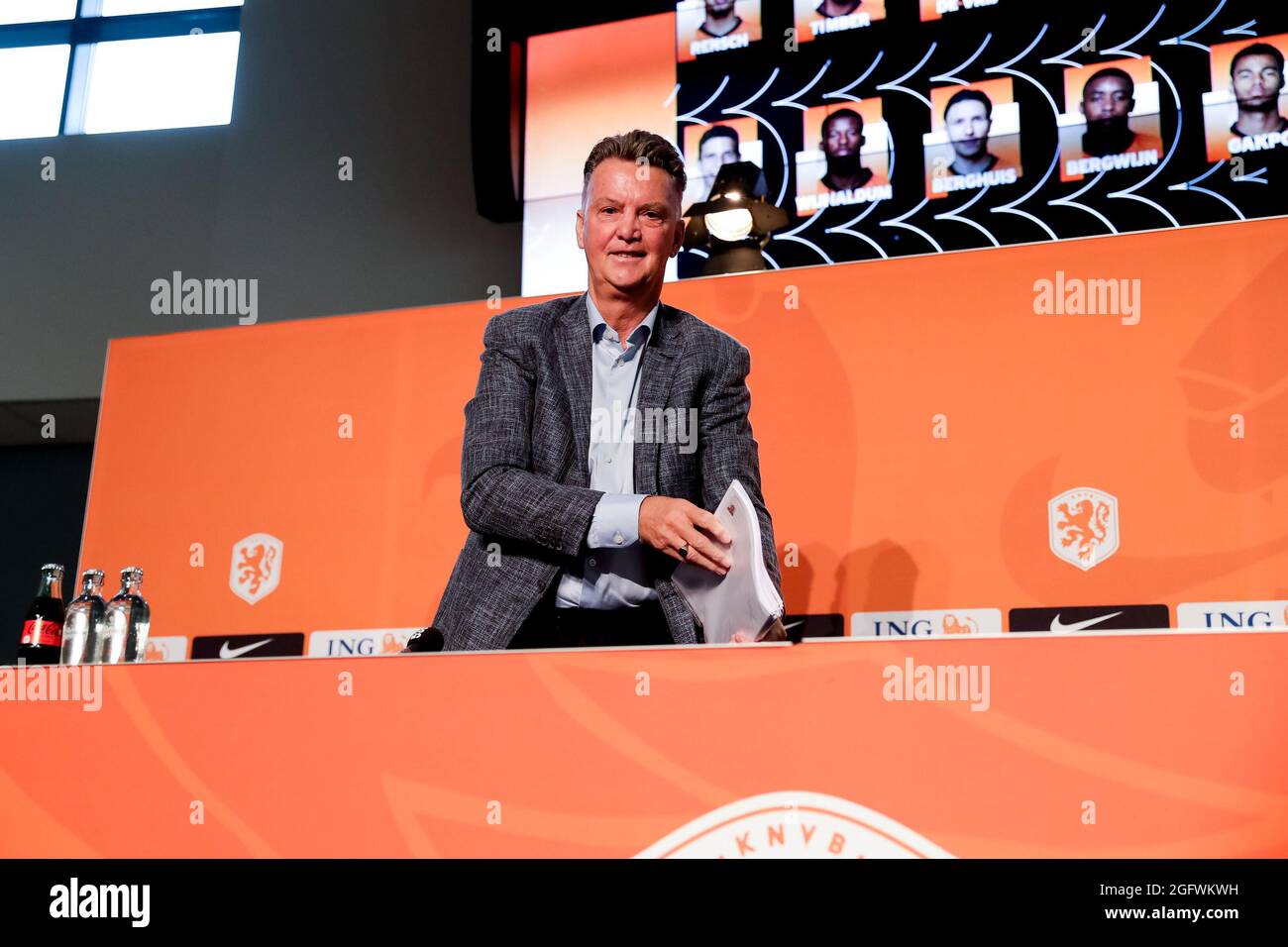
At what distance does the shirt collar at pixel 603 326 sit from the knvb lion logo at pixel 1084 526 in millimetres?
1059

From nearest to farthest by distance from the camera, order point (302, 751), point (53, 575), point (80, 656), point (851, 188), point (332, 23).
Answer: point (302, 751) → point (80, 656) → point (53, 575) → point (851, 188) → point (332, 23)

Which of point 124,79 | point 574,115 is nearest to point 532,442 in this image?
point 574,115

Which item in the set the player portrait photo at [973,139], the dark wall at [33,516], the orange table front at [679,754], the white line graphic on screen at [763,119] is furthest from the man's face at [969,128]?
the dark wall at [33,516]

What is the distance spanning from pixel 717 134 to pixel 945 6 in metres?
0.94

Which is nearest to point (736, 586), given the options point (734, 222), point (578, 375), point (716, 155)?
point (578, 375)

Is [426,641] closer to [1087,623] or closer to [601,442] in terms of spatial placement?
[601,442]

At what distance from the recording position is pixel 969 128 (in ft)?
13.5

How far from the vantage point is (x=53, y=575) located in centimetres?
191

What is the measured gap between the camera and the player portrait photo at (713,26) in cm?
445

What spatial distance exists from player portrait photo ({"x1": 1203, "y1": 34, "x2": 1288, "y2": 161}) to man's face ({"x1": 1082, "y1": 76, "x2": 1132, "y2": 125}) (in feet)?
0.83

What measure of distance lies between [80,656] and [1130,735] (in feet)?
4.86

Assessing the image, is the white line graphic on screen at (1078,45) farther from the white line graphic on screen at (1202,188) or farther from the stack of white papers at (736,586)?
the stack of white papers at (736,586)

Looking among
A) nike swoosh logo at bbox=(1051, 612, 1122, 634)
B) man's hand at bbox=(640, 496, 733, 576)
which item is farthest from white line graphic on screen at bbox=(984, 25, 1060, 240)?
man's hand at bbox=(640, 496, 733, 576)
